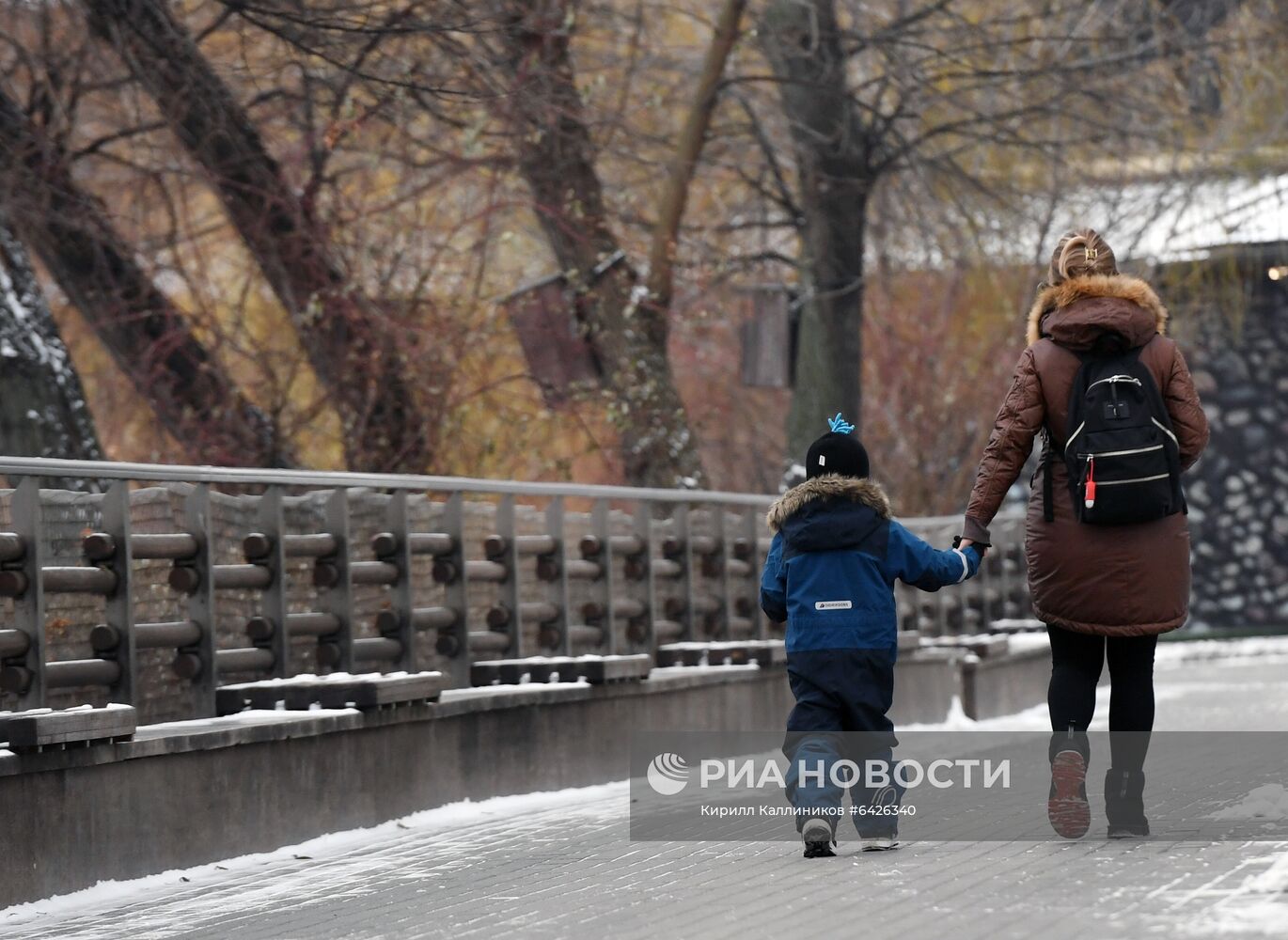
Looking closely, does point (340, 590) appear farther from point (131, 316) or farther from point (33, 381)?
point (131, 316)

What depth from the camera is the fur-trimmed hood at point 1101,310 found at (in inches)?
296

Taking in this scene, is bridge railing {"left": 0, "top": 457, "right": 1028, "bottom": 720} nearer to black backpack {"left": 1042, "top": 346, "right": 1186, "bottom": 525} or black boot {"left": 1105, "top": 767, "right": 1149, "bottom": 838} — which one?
black backpack {"left": 1042, "top": 346, "right": 1186, "bottom": 525}

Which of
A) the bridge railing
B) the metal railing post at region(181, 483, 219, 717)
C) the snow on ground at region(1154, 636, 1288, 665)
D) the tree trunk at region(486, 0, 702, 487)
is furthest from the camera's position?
the snow on ground at region(1154, 636, 1288, 665)

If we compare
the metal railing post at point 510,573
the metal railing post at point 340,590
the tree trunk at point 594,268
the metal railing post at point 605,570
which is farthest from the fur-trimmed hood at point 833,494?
the tree trunk at point 594,268

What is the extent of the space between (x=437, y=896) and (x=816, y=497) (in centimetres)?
181

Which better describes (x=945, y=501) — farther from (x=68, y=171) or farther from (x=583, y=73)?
(x=68, y=171)

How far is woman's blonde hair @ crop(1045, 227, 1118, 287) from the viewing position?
7773 mm

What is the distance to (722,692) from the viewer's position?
40.9 feet

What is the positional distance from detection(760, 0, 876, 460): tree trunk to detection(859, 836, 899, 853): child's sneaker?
1059cm

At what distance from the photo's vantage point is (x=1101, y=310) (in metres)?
7.53

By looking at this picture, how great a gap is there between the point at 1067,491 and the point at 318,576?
347cm

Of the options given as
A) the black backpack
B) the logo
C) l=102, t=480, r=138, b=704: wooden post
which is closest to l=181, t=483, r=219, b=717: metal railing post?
l=102, t=480, r=138, b=704: wooden post


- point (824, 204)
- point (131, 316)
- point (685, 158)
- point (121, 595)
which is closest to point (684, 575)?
point (131, 316)

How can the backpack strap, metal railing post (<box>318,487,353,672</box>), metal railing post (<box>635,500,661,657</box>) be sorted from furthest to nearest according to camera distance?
1. metal railing post (<box>635,500,661,657</box>)
2. metal railing post (<box>318,487,353,672</box>)
3. the backpack strap
